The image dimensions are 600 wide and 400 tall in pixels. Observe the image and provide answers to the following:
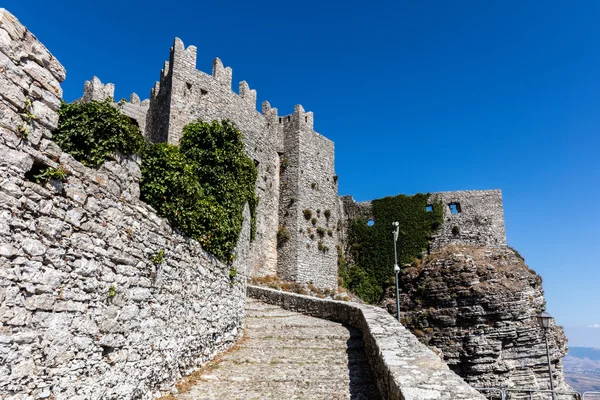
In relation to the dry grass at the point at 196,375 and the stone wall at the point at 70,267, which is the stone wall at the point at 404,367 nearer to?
the dry grass at the point at 196,375

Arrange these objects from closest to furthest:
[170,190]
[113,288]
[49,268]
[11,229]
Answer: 1. [11,229]
2. [49,268]
3. [113,288]
4. [170,190]

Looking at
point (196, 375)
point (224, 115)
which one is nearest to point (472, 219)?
point (224, 115)

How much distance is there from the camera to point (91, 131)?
605 cm

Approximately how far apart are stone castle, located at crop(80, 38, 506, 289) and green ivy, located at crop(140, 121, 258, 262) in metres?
9.14

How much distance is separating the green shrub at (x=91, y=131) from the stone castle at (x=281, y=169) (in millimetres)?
14137

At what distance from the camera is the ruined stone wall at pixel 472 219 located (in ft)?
101

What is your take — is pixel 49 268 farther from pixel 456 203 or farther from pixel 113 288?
pixel 456 203

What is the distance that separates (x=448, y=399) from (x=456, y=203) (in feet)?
96.5

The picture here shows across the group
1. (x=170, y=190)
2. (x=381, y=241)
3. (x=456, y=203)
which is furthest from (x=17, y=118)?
(x=456, y=203)

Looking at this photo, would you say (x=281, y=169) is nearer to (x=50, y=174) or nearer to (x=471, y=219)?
(x=471, y=219)

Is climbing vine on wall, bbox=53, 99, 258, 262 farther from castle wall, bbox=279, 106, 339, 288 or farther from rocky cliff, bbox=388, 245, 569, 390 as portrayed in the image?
rocky cliff, bbox=388, 245, 569, 390

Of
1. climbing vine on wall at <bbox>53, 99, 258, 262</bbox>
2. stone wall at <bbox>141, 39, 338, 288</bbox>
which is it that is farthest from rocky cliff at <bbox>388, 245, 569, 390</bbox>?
climbing vine on wall at <bbox>53, 99, 258, 262</bbox>

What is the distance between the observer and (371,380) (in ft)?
26.1

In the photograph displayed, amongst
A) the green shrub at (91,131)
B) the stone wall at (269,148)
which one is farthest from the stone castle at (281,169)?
the green shrub at (91,131)
